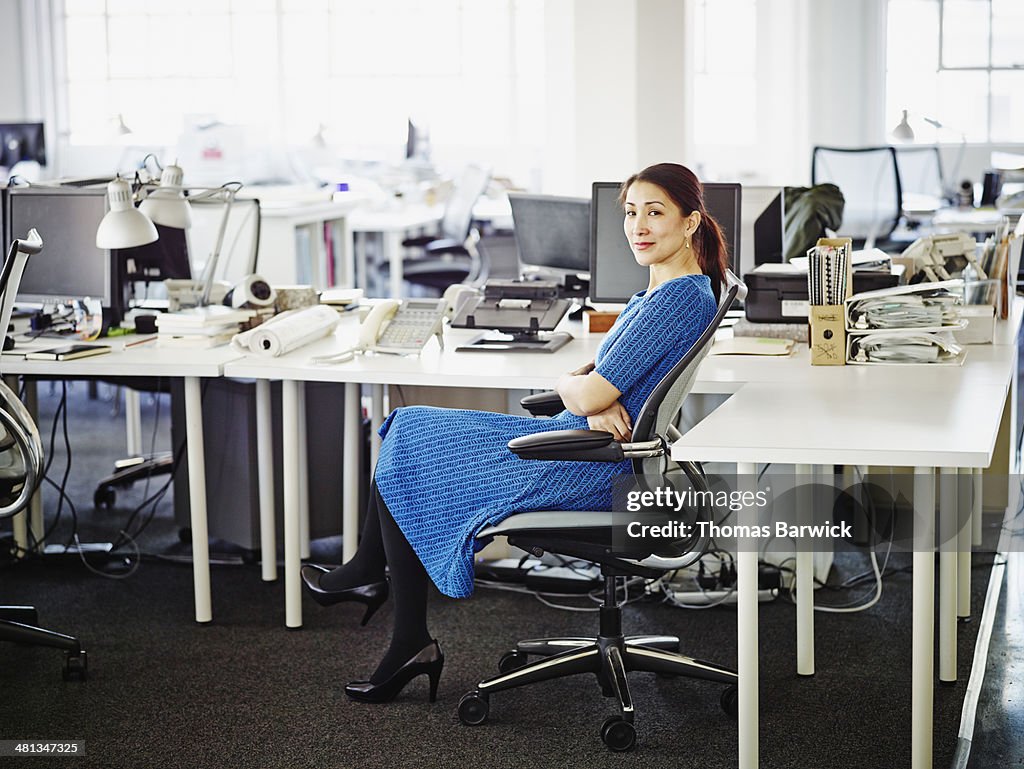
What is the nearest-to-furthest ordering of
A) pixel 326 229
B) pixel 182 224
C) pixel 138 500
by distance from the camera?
pixel 182 224 < pixel 138 500 < pixel 326 229

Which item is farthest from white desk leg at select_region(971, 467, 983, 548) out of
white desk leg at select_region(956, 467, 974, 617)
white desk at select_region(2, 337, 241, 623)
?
white desk at select_region(2, 337, 241, 623)

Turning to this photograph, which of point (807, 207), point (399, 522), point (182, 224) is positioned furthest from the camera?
point (807, 207)

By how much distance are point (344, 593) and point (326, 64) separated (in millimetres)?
7928

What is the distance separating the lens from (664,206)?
267 centimetres

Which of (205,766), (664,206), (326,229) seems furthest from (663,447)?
(326,229)

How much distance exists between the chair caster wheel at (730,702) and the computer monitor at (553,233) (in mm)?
1412

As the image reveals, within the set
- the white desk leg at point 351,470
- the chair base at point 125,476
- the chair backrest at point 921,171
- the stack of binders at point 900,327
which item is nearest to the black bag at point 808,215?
the stack of binders at point 900,327

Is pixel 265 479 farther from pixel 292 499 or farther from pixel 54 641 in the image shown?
pixel 54 641

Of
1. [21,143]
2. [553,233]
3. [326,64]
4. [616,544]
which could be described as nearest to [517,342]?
[553,233]

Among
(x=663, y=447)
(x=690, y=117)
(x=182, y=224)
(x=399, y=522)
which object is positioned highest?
(x=690, y=117)

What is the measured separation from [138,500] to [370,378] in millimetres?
1727

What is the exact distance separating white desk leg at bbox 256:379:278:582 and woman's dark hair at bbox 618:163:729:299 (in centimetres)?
127

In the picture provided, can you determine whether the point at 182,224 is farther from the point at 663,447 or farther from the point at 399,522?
the point at 663,447

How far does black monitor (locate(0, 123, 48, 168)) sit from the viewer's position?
27.0 feet
